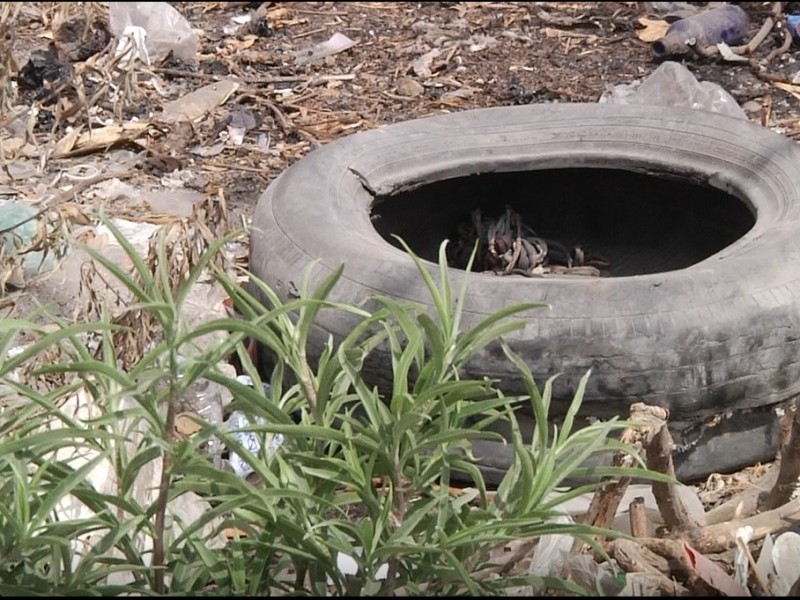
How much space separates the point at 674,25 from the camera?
634 centimetres

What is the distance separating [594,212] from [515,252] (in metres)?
0.31

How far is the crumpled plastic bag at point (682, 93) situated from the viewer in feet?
16.9

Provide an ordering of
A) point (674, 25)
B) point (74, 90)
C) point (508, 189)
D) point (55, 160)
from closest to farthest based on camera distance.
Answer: point (508, 189) < point (55, 160) < point (74, 90) < point (674, 25)

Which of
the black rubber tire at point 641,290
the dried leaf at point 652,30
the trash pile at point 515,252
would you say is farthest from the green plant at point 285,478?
the dried leaf at point 652,30

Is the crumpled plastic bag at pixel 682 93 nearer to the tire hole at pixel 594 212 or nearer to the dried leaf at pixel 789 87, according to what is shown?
the dried leaf at pixel 789 87

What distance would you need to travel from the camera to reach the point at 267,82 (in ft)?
20.4

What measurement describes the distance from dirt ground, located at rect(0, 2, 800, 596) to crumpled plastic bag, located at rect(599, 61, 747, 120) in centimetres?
39

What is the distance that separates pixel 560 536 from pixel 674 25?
448 cm

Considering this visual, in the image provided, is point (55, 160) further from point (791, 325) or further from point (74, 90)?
point (791, 325)

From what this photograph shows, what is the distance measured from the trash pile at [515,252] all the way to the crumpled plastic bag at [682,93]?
1.18 m

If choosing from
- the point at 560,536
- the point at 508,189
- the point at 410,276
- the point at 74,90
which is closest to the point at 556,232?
the point at 508,189

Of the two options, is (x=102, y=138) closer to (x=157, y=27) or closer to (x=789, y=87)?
(x=157, y=27)

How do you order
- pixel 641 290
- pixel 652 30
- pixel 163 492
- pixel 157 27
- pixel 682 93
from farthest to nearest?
1. pixel 652 30
2. pixel 157 27
3. pixel 682 93
4. pixel 641 290
5. pixel 163 492

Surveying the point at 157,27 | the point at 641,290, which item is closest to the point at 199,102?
the point at 157,27
